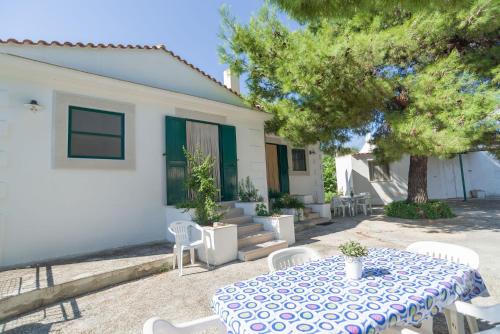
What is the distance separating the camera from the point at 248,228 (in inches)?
271

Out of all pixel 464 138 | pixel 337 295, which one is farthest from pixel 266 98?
pixel 337 295

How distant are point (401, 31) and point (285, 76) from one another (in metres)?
3.30

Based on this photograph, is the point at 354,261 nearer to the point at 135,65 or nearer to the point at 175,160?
the point at 175,160

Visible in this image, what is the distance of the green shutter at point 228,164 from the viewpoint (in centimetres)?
834

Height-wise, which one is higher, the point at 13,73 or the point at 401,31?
the point at 401,31

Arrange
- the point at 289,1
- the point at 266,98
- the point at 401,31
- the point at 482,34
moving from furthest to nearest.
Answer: the point at 266,98 < the point at 482,34 < the point at 401,31 < the point at 289,1

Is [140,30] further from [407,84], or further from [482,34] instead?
[482,34]

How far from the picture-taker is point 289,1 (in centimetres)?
296

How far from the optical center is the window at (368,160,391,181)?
17.2 meters

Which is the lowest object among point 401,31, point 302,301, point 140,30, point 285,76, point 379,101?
point 302,301

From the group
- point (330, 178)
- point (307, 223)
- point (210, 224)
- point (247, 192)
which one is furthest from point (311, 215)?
point (330, 178)

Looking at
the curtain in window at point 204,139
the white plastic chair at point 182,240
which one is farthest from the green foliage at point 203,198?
the curtain in window at point 204,139

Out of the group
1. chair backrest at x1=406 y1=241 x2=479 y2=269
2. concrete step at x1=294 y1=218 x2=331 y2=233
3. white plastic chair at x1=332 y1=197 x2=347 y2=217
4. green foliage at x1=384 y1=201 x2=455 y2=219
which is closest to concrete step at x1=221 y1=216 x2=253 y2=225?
concrete step at x1=294 y1=218 x2=331 y2=233

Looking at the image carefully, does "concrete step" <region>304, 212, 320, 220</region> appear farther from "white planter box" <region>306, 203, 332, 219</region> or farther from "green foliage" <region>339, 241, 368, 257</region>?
"green foliage" <region>339, 241, 368, 257</region>
